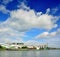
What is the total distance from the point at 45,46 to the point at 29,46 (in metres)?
16.8

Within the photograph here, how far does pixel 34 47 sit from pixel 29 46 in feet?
17.4

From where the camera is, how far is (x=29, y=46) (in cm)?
15188

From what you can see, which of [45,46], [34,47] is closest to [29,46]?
[34,47]

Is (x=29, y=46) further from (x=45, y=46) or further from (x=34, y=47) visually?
(x=45, y=46)

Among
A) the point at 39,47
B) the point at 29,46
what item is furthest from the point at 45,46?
the point at 29,46

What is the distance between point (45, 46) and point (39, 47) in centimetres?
625

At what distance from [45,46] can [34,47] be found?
457 inches

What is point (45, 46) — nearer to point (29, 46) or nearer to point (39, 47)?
point (39, 47)

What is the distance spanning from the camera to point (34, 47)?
154375 millimetres

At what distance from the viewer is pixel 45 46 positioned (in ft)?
523

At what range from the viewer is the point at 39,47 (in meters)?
157
